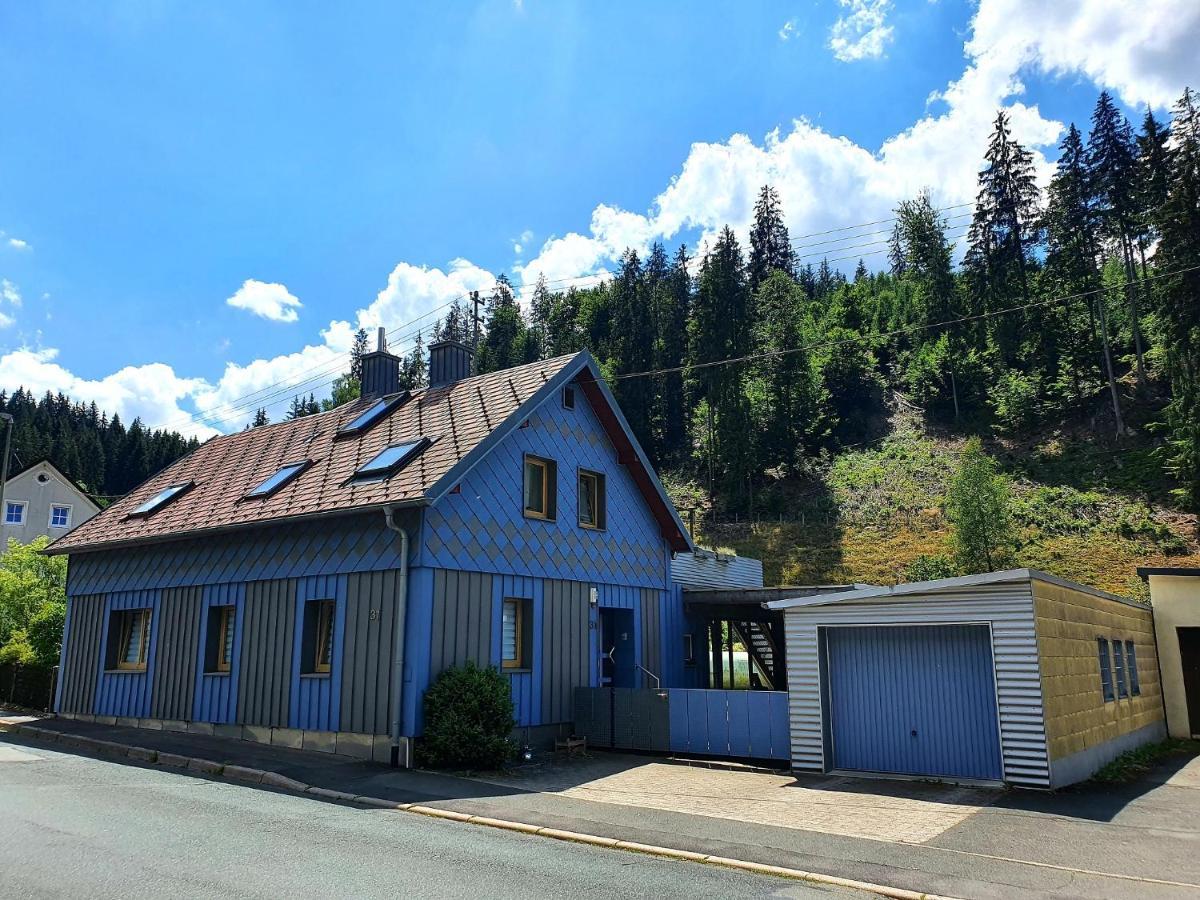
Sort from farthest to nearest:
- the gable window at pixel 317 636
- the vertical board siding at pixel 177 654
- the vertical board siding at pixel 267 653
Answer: the vertical board siding at pixel 177 654 < the vertical board siding at pixel 267 653 < the gable window at pixel 317 636

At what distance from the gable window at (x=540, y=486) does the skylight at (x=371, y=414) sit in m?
4.02

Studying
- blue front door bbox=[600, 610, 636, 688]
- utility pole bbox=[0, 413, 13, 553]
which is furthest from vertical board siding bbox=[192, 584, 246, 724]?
utility pole bbox=[0, 413, 13, 553]

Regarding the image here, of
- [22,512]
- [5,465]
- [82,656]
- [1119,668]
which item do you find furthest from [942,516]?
[22,512]

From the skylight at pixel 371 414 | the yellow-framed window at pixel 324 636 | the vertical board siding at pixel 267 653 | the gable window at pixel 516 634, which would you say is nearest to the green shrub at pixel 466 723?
the gable window at pixel 516 634

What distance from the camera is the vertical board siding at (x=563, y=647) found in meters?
15.9

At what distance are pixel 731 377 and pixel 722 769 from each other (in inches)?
1934

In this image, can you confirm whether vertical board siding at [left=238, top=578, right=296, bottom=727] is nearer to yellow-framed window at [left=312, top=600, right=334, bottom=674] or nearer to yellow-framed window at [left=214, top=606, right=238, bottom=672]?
yellow-framed window at [left=312, top=600, right=334, bottom=674]

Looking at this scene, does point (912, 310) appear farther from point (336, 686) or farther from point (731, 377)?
point (336, 686)

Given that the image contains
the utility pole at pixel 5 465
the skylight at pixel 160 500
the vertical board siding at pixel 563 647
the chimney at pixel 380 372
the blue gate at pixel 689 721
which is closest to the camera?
the blue gate at pixel 689 721

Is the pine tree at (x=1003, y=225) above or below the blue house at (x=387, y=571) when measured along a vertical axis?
above

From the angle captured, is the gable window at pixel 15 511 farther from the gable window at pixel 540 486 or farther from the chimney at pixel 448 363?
the gable window at pixel 540 486

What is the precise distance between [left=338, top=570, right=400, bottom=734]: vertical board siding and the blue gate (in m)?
4.09

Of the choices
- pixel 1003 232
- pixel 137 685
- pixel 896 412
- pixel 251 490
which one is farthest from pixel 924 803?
pixel 1003 232

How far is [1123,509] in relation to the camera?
45.6 m
